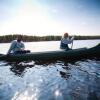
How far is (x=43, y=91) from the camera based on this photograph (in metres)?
7.05

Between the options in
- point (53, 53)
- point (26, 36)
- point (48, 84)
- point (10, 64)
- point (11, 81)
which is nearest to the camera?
point (48, 84)

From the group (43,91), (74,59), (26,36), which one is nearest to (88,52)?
(74,59)

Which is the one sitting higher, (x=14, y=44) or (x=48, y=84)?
(x=14, y=44)

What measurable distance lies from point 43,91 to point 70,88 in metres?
1.17

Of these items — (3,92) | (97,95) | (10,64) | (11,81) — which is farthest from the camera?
(10,64)

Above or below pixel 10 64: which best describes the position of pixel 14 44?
above

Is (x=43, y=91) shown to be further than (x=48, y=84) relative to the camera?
No

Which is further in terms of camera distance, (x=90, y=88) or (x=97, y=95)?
(x=90, y=88)

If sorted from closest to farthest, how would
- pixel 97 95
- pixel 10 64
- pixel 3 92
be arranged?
pixel 97 95
pixel 3 92
pixel 10 64

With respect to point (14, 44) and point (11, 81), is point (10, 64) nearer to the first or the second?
point (14, 44)

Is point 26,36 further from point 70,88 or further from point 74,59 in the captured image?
point 70,88

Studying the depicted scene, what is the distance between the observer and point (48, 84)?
805cm

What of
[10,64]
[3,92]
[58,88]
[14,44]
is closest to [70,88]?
[58,88]

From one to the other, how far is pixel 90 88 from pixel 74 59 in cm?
834
